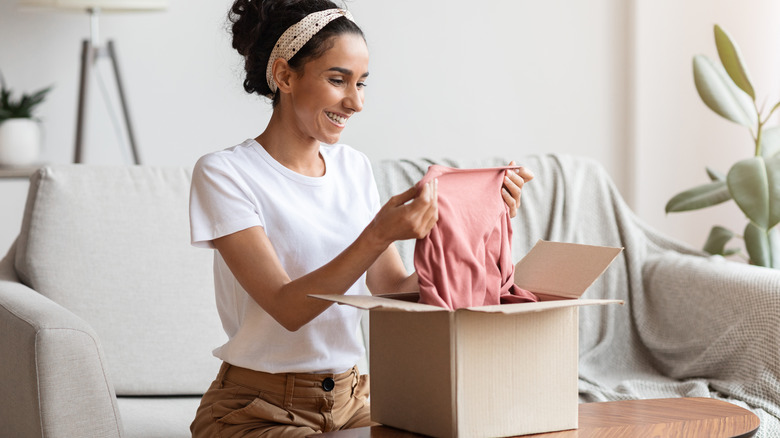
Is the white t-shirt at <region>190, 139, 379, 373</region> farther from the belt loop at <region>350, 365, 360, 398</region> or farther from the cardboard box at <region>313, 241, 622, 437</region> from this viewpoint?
the cardboard box at <region>313, 241, 622, 437</region>

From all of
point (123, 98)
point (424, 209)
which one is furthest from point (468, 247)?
point (123, 98)

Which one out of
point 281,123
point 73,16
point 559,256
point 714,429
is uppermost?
point 73,16

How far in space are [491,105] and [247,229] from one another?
6.46ft

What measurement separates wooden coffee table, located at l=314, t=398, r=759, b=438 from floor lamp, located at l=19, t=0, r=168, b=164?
184 cm

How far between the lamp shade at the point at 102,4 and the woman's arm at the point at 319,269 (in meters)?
1.55

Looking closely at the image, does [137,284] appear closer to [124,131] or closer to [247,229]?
[247,229]

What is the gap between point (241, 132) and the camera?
9.41 feet

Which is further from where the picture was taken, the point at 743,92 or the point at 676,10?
the point at 676,10

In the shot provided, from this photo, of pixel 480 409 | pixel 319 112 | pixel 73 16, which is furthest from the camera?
pixel 73 16

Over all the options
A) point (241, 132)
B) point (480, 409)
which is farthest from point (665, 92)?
point (480, 409)

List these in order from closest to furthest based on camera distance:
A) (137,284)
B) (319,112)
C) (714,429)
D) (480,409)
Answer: (480,409) < (714,429) < (319,112) < (137,284)

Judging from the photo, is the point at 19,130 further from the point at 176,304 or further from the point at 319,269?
the point at 319,269

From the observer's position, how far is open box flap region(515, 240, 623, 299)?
1.04 meters

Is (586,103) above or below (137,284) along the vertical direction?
above
